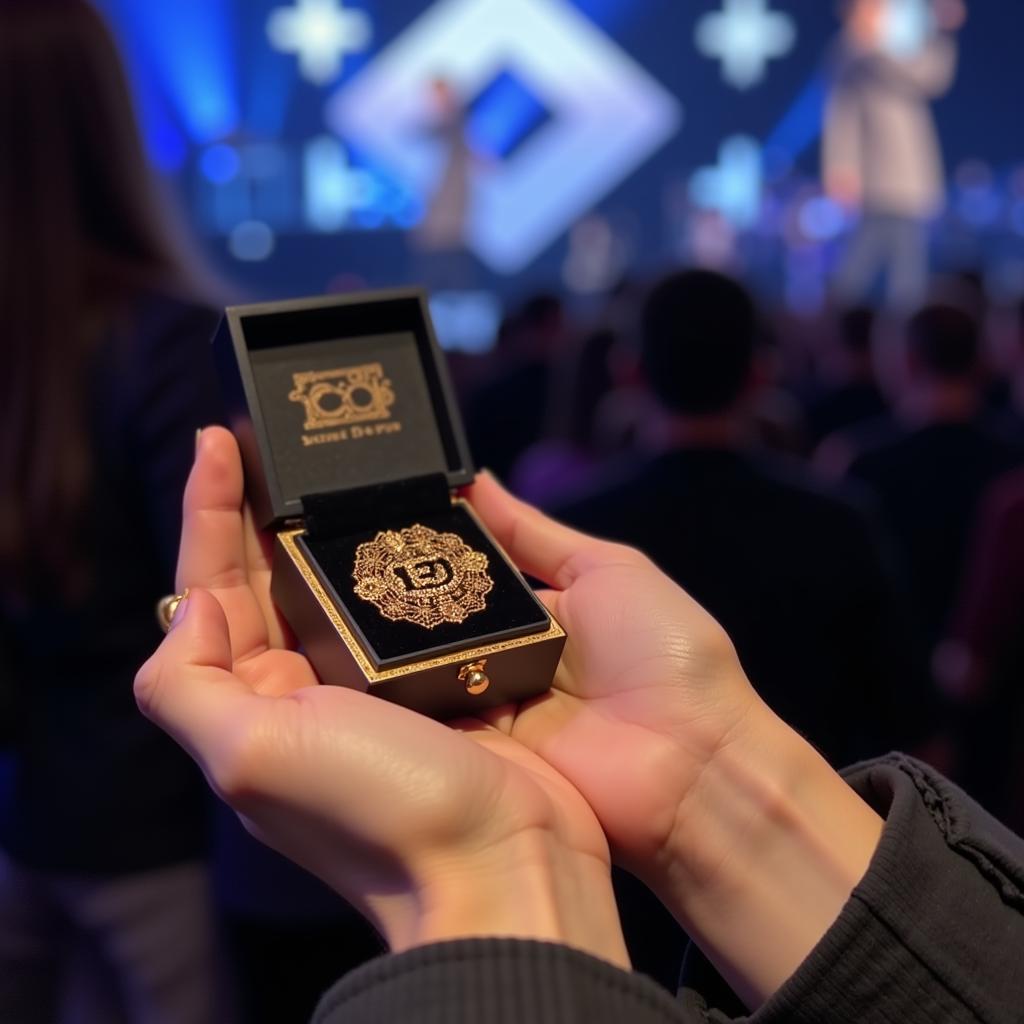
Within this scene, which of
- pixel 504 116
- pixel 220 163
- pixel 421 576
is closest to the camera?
pixel 421 576

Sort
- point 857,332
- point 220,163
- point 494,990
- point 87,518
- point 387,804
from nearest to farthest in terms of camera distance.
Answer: point 494,990 < point 387,804 < point 87,518 < point 857,332 < point 220,163

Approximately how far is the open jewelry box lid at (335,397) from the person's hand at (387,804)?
18cm

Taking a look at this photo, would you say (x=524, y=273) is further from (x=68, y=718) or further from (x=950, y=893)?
(x=950, y=893)

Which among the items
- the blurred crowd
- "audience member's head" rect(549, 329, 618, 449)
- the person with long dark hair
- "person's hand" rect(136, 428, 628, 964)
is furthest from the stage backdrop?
"person's hand" rect(136, 428, 628, 964)

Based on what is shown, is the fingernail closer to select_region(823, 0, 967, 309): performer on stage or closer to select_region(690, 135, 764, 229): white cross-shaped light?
select_region(823, 0, 967, 309): performer on stage

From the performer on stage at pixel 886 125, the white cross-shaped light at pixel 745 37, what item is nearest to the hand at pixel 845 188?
the performer on stage at pixel 886 125

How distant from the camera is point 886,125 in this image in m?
6.59

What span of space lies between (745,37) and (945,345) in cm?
456

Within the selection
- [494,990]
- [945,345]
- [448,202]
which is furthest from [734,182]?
[494,990]

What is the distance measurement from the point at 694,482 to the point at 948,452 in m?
1.07

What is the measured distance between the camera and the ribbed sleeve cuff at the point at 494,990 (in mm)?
544

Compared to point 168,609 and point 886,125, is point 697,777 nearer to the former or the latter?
point 168,609

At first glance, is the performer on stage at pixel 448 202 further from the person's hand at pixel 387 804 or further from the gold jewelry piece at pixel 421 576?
the person's hand at pixel 387 804

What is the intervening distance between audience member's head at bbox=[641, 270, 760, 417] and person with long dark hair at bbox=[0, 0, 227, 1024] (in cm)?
75
